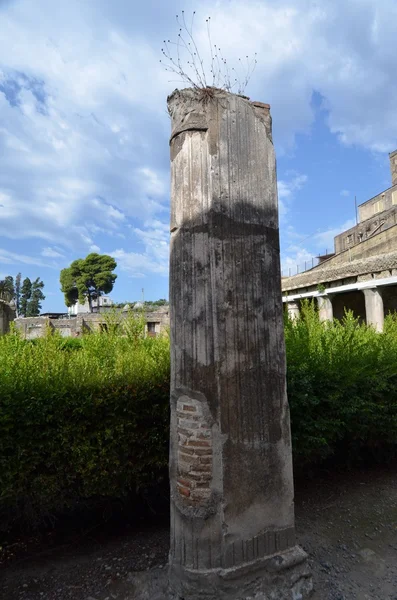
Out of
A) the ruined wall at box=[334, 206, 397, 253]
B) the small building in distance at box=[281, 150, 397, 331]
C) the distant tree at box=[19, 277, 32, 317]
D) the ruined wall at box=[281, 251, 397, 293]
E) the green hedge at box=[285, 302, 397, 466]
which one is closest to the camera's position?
the green hedge at box=[285, 302, 397, 466]

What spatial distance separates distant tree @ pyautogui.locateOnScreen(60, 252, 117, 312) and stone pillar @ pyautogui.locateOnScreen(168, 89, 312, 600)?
4609 cm

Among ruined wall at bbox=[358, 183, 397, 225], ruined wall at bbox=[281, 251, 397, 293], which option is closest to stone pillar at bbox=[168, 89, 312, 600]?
ruined wall at bbox=[281, 251, 397, 293]

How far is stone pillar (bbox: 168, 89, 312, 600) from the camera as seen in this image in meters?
2.28

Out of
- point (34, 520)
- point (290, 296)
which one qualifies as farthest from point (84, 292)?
point (34, 520)

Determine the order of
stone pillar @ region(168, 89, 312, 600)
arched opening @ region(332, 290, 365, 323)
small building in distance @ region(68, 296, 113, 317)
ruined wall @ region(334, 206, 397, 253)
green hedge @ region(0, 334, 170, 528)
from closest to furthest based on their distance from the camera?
stone pillar @ region(168, 89, 312, 600), green hedge @ region(0, 334, 170, 528), arched opening @ region(332, 290, 365, 323), ruined wall @ region(334, 206, 397, 253), small building in distance @ region(68, 296, 113, 317)

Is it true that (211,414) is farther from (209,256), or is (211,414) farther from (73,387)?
(73,387)

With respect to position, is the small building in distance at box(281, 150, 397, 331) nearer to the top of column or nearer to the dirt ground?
the dirt ground

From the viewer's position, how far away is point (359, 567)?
272 centimetres

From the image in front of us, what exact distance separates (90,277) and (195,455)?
47.9m

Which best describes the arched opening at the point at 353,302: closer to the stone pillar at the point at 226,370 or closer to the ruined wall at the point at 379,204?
the ruined wall at the point at 379,204

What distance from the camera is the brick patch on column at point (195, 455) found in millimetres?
2281

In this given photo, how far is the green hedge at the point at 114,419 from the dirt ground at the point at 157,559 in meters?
0.35

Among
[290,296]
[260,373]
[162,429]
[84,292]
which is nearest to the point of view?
[260,373]

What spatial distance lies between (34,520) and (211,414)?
2021mm
